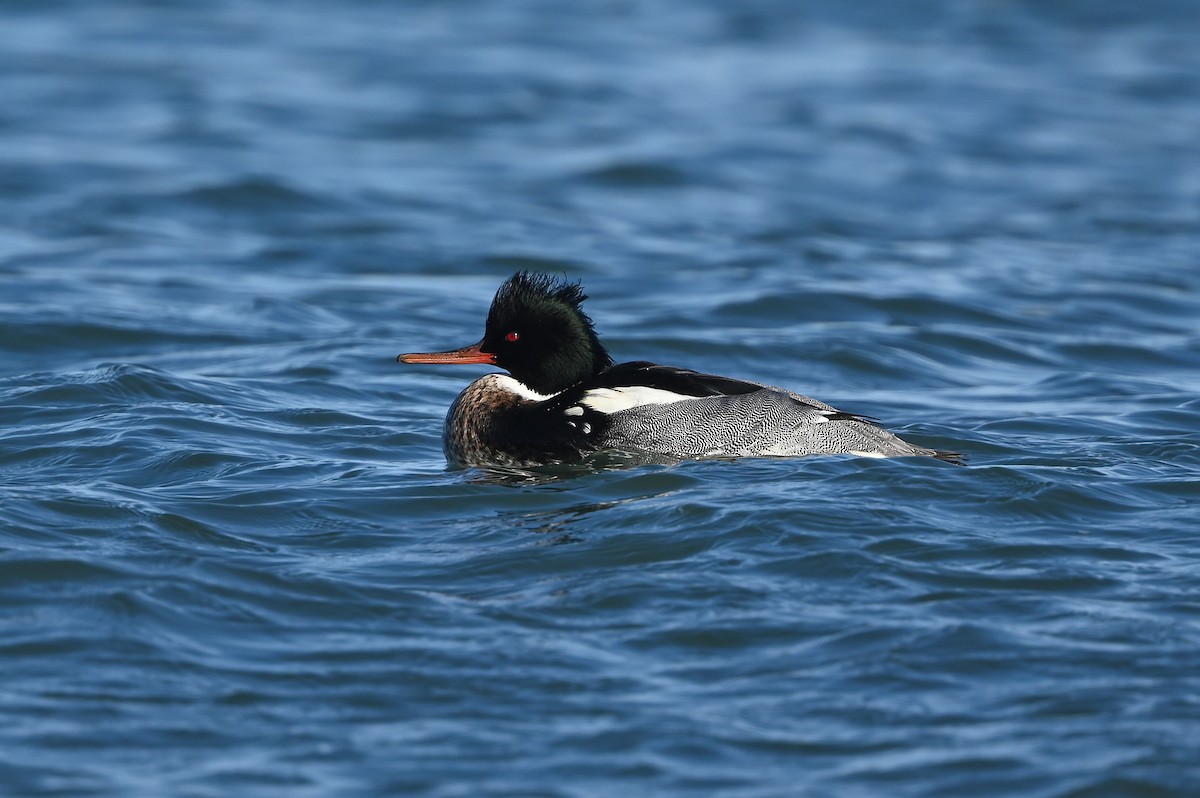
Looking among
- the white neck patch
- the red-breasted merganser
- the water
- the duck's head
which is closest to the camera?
the water

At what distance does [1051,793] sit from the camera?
5.19m

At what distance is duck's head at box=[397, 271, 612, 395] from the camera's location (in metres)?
9.01

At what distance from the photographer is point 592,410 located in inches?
349

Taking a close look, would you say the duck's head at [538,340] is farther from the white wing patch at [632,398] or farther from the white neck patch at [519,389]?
the white wing patch at [632,398]

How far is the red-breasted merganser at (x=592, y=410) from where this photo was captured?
345 inches

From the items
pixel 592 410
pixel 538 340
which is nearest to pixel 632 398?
pixel 592 410

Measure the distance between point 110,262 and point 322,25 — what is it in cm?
1316

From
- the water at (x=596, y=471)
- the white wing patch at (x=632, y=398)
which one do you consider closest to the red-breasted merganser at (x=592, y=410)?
the white wing patch at (x=632, y=398)

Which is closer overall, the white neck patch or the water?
the water

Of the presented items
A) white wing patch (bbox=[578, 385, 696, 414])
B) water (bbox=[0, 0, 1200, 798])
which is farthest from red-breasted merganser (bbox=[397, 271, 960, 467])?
water (bbox=[0, 0, 1200, 798])

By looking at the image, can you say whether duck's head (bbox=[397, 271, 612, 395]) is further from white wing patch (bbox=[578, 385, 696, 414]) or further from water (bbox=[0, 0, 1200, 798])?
water (bbox=[0, 0, 1200, 798])

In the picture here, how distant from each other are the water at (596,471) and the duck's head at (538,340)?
0.66 m

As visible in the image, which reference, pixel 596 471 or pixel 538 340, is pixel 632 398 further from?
pixel 538 340

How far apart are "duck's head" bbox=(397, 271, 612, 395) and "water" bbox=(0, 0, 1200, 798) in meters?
0.66
